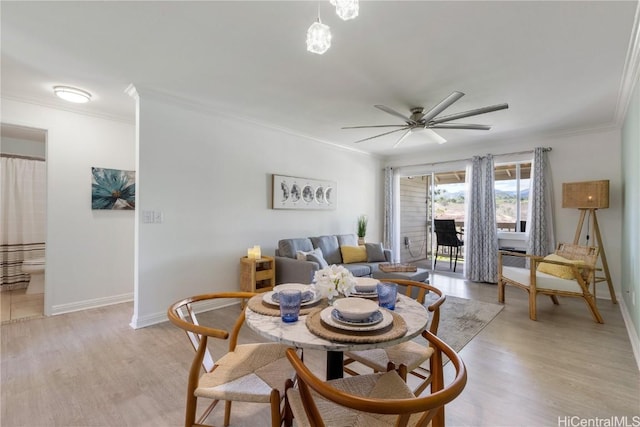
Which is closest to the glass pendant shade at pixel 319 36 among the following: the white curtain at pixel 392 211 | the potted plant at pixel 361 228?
the potted plant at pixel 361 228

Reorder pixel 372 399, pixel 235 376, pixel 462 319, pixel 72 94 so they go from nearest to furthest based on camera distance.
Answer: pixel 372 399 < pixel 235 376 < pixel 72 94 < pixel 462 319

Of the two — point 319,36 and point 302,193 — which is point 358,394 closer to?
point 319,36

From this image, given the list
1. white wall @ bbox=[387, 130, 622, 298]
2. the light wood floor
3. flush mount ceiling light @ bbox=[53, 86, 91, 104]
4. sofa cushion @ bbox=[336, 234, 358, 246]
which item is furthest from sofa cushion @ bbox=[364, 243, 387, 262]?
flush mount ceiling light @ bbox=[53, 86, 91, 104]

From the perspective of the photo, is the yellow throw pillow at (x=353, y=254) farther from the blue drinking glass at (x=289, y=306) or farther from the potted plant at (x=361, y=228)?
the blue drinking glass at (x=289, y=306)

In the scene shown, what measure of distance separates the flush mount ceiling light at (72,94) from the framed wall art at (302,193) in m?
2.28

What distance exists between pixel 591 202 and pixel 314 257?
370 centimetres

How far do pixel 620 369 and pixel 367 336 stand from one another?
2474 mm

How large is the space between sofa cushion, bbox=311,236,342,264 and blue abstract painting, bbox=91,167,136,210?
2613 millimetres

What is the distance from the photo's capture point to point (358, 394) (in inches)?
47.9

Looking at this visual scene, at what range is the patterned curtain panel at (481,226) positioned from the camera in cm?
500

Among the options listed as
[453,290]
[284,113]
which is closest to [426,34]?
[284,113]

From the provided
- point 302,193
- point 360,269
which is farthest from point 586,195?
point 302,193

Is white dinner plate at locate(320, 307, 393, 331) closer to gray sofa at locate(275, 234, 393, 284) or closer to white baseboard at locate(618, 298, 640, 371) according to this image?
gray sofa at locate(275, 234, 393, 284)

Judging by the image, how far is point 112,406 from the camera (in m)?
1.78
